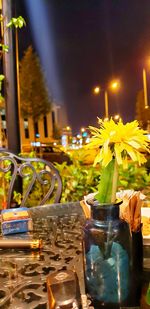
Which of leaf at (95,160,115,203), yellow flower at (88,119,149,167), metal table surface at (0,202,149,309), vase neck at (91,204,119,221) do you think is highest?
yellow flower at (88,119,149,167)

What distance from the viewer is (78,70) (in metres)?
11.8

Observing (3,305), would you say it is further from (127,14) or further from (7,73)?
(127,14)

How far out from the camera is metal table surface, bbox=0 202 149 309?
73cm

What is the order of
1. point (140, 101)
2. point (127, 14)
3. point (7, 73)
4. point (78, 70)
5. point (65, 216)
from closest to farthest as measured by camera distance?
point (65, 216)
point (7, 73)
point (127, 14)
point (78, 70)
point (140, 101)

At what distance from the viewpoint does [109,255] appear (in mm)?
633

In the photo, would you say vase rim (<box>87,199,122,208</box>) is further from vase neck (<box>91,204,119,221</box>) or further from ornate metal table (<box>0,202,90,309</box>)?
ornate metal table (<box>0,202,90,309</box>)

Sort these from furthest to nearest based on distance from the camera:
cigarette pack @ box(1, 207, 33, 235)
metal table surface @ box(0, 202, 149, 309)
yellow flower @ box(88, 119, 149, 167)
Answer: cigarette pack @ box(1, 207, 33, 235)
metal table surface @ box(0, 202, 149, 309)
yellow flower @ box(88, 119, 149, 167)

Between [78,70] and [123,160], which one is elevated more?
[78,70]

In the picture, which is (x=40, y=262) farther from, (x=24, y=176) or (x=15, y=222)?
(x=24, y=176)

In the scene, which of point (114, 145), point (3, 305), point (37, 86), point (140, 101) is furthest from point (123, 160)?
point (140, 101)

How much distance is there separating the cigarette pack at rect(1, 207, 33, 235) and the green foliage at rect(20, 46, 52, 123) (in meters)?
7.27

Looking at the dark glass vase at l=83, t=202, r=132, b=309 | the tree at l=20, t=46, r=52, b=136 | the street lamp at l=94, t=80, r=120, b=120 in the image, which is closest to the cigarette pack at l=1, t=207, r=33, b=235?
the dark glass vase at l=83, t=202, r=132, b=309

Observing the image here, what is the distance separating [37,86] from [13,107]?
589 centimetres

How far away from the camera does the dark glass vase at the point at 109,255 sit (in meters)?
0.63
